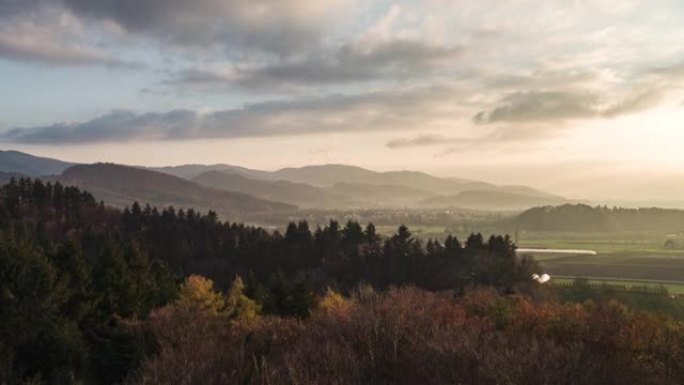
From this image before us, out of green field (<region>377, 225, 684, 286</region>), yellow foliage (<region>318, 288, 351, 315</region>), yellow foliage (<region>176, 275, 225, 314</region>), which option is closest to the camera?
yellow foliage (<region>318, 288, 351, 315</region>)

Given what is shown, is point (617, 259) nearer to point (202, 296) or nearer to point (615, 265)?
point (615, 265)

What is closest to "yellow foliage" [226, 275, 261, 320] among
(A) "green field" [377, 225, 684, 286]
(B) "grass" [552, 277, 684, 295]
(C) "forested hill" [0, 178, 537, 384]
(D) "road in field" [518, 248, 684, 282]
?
(C) "forested hill" [0, 178, 537, 384]

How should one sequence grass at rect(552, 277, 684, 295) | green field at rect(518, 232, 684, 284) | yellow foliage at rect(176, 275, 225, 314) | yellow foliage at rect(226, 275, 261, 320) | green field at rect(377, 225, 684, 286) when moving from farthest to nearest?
green field at rect(518, 232, 684, 284)
green field at rect(377, 225, 684, 286)
grass at rect(552, 277, 684, 295)
yellow foliage at rect(176, 275, 225, 314)
yellow foliage at rect(226, 275, 261, 320)

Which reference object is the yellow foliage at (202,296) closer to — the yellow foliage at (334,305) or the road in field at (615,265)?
the yellow foliage at (334,305)

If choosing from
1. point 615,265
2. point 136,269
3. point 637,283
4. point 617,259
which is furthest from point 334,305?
point 617,259

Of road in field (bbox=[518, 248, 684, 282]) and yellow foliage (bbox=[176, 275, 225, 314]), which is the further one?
road in field (bbox=[518, 248, 684, 282])

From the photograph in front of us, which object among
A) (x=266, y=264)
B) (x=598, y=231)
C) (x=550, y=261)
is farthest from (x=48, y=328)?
(x=598, y=231)

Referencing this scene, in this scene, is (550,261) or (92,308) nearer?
(92,308)

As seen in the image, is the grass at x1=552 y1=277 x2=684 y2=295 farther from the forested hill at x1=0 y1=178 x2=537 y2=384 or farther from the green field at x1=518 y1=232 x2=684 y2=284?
the forested hill at x1=0 y1=178 x2=537 y2=384

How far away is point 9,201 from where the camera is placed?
105875mm

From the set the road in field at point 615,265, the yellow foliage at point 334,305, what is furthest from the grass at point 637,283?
the yellow foliage at point 334,305

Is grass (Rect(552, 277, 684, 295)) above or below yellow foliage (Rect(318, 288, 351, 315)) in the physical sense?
below

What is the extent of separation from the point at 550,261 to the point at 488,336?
100516mm

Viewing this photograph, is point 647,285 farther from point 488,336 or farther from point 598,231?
point 598,231
